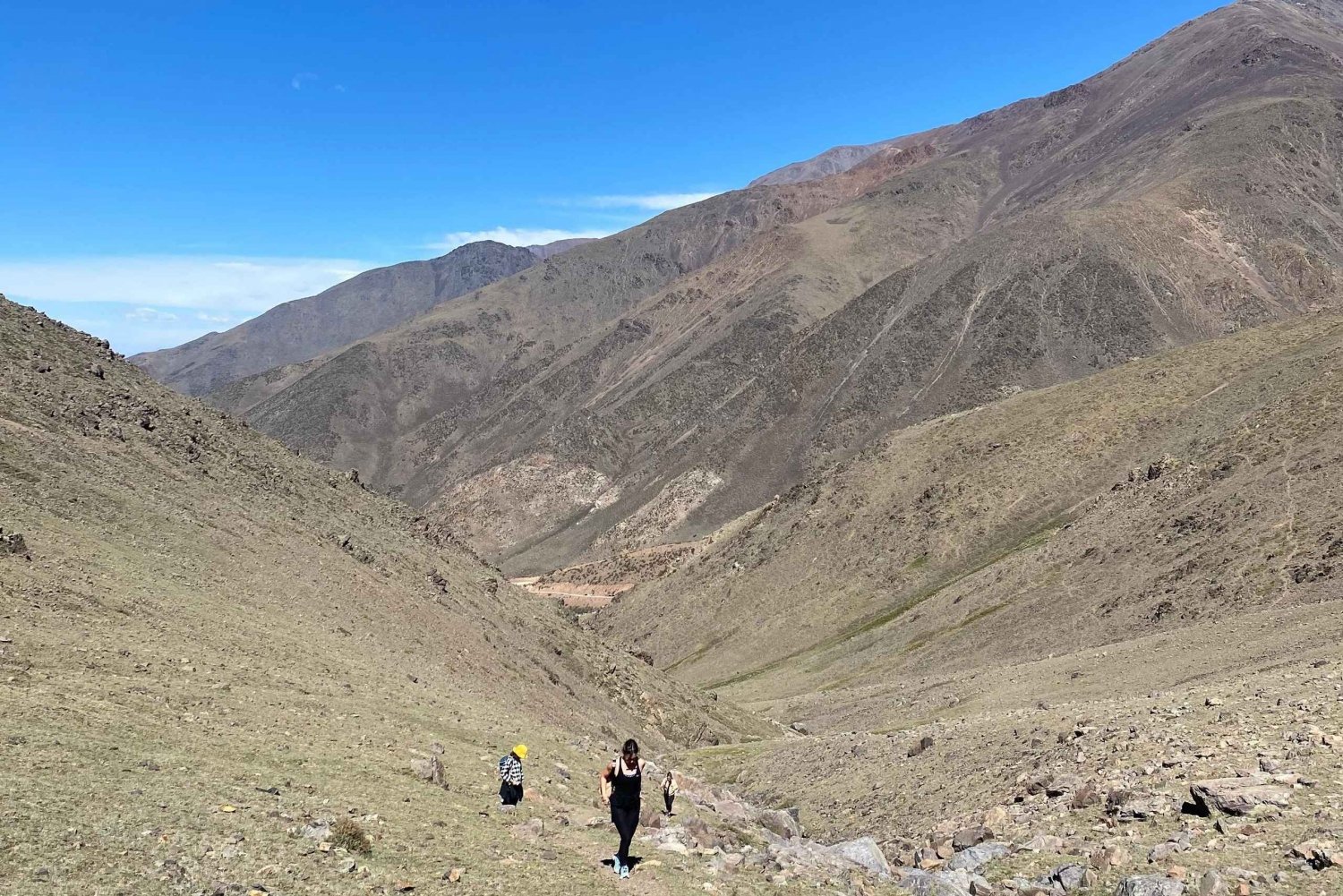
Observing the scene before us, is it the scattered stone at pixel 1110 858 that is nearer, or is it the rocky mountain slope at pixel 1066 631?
the scattered stone at pixel 1110 858

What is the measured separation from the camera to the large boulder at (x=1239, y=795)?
13.9 metres

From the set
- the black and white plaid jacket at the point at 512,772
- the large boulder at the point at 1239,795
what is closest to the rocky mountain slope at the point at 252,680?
the black and white plaid jacket at the point at 512,772

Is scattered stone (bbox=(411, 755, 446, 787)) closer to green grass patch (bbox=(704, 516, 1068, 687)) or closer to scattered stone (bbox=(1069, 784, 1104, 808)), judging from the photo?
scattered stone (bbox=(1069, 784, 1104, 808))

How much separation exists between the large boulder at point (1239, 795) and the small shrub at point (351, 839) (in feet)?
43.8

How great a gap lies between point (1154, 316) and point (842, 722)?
127427 mm

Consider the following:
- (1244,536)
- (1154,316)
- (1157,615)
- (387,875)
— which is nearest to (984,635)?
(1157,615)

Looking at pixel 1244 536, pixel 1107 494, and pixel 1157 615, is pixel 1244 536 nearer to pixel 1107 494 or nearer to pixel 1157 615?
pixel 1157 615

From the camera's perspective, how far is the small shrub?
12.1 metres

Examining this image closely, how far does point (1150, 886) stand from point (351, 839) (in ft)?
37.2

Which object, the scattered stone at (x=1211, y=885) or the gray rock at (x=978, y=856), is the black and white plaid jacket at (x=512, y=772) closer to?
the gray rock at (x=978, y=856)

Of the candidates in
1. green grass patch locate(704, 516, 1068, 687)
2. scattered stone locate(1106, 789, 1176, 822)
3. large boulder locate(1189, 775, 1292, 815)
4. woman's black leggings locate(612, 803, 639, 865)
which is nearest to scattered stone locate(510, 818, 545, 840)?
woman's black leggings locate(612, 803, 639, 865)

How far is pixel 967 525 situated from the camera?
7681cm

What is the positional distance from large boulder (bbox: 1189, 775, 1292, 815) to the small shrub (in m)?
13.4

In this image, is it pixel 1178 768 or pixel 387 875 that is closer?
pixel 387 875
